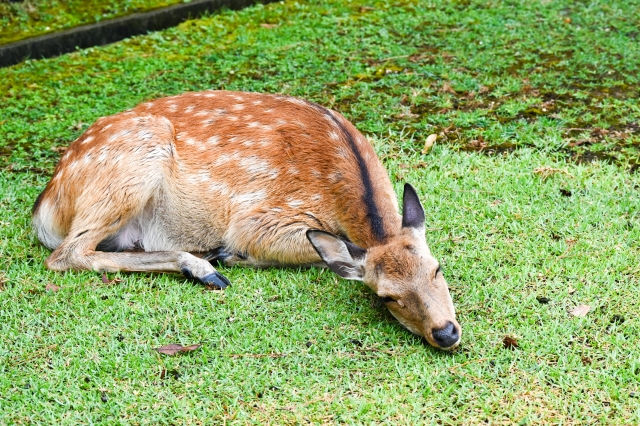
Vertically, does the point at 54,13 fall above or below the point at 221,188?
below

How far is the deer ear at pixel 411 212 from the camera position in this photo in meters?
4.65

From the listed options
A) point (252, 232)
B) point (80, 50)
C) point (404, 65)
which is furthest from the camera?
point (80, 50)

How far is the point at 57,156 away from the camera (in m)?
6.77

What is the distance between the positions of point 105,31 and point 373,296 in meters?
5.73

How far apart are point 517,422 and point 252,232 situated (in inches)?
87.3

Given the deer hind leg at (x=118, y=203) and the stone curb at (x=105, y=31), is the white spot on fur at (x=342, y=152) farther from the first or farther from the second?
the stone curb at (x=105, y=31)

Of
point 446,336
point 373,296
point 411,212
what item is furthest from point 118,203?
point 446,336

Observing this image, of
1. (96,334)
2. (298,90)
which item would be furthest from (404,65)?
(96,334)

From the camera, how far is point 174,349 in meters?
4.32

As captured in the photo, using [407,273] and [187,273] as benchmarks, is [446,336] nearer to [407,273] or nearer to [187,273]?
[407,273]

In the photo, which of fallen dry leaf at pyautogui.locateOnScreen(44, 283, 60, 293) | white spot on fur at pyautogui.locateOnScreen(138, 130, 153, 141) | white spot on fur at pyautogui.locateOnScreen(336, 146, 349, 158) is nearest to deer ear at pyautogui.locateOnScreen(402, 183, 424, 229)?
white spot on fur at pyautogui.locateOnScreen(336, 146, 349, 158)

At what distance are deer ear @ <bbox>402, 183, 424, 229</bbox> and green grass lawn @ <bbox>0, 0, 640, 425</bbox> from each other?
0.48 m

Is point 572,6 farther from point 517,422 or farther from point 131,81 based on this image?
point 517,422

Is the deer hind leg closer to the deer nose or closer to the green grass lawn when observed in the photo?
the green grass lawn
